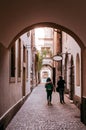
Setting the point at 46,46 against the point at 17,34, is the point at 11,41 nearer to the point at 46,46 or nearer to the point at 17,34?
the point at 17,34

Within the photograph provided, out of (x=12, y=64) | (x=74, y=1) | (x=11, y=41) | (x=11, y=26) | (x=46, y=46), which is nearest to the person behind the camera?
(x=74, y=1)

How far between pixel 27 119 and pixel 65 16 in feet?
13.7

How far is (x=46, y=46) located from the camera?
61.8 meters

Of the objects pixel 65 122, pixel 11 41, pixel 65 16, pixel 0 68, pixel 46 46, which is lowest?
pixel 65 122

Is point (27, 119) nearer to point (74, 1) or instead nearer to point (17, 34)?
point (17, 34)

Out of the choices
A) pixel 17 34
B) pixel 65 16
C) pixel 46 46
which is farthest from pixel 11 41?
pixel 46 46

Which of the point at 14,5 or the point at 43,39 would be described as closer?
the point at 14,5

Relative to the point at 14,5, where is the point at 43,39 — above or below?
above

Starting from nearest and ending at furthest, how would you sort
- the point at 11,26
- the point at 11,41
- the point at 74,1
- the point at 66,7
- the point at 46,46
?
the point at 74,1
the point at 66,7
the point at 11,26
the point at 11,41
the point at 46,46

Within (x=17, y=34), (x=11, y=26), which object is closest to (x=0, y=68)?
(x=11, y=26)

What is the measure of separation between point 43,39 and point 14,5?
53545mm

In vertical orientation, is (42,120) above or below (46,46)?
below

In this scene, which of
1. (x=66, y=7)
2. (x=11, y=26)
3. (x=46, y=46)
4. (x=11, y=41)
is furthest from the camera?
(x=46, y=46)

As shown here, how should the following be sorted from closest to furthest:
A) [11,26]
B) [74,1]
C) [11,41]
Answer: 1. [74,1]
2. [11,26]
3. [11,41]
